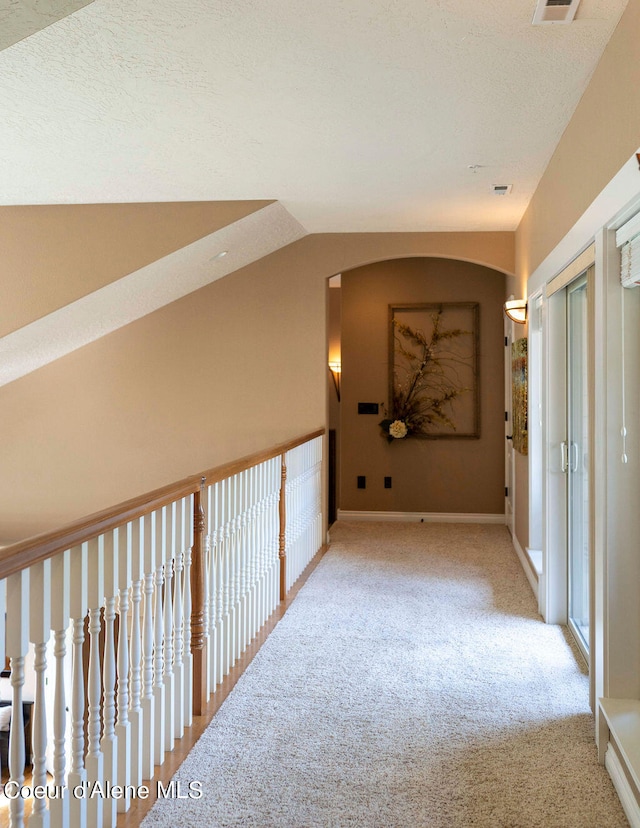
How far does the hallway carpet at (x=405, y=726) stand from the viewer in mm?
2266

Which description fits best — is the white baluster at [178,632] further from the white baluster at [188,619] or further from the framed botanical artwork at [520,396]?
the framed botanical artwork at [520,396]

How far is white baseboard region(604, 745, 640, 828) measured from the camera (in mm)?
2129

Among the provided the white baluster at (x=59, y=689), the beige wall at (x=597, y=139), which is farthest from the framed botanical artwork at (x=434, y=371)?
the white baluster at (x=59, y=689)

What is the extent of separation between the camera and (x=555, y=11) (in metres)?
2.37

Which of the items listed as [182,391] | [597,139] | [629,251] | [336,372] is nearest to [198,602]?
[629,251]

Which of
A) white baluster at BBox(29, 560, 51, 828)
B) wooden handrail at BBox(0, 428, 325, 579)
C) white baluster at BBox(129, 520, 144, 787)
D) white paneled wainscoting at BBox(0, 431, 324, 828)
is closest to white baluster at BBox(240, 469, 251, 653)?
white paneled wainscoting at BBox(0, 431, 324, 828)

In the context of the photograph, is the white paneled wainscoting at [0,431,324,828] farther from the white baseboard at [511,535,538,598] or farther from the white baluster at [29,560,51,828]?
the white baseboard at [511,535,538,598]

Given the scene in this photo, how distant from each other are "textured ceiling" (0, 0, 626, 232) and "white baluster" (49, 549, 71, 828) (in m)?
1.73

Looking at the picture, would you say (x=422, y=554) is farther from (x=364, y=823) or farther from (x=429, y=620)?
(x=364, y=823)

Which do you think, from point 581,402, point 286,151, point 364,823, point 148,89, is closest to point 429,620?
point 581,402

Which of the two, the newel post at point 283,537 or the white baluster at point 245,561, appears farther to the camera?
the newel post at point 283,537

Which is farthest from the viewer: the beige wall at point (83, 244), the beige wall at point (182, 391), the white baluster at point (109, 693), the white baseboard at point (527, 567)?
the beige wall at point (182, 391)

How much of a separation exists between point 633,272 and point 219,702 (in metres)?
2.22

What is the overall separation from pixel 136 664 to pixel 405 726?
3.67 ft
